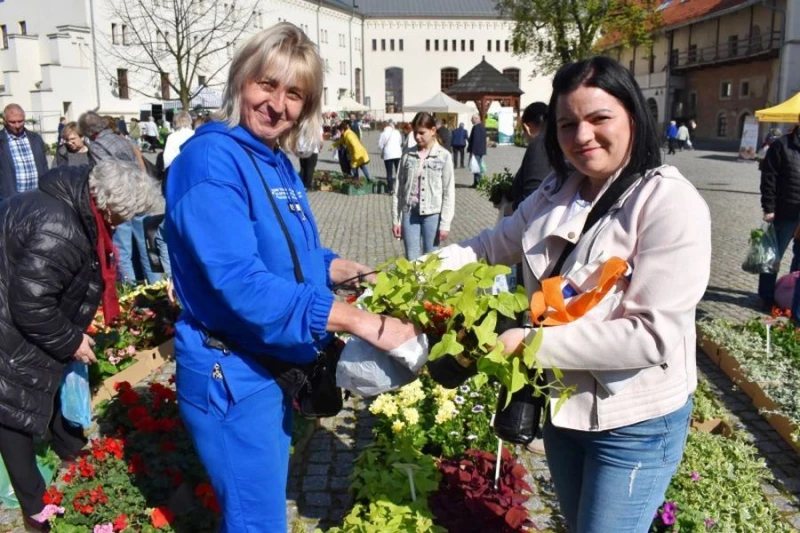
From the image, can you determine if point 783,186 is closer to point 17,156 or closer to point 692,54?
point 17,156

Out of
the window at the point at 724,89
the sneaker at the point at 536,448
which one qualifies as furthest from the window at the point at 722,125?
the sneaker at the point at 536,448

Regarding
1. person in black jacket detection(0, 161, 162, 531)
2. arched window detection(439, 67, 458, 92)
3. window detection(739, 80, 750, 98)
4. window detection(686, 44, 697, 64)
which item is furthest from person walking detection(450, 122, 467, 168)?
arched window detection(439, 67, 458, 92)

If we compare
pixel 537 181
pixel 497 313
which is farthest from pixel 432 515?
pixel 537 181

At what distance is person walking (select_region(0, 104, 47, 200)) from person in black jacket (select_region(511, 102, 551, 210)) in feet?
18.1

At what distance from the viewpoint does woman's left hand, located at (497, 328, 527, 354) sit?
192cm

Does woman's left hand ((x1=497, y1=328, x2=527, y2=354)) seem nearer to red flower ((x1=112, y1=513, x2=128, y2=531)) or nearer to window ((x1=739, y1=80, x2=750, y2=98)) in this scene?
red flower ((x1=112, y1=513, x2=128, y2=531))

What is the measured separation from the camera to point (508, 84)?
1054 inches

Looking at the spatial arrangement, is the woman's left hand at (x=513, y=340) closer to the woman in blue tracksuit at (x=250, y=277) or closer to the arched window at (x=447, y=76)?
the woman in blue tracksuit at (x=250, y=277)

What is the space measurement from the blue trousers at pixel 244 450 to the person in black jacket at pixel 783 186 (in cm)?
655

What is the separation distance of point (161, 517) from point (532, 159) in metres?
3.60

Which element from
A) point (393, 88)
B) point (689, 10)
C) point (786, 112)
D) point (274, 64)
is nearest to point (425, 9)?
point (393, 88)

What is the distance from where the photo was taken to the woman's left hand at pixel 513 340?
1.92m

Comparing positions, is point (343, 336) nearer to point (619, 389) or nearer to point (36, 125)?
point (619, 389)

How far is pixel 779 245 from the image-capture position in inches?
298
